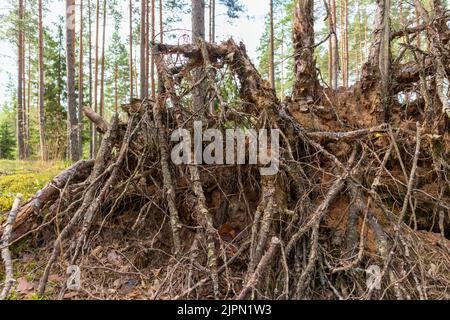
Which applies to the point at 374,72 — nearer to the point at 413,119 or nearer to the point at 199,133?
the point at 413,119

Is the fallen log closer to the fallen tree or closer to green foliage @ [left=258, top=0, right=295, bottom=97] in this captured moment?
the fallen tree

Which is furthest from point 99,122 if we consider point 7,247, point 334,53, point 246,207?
point 334,53

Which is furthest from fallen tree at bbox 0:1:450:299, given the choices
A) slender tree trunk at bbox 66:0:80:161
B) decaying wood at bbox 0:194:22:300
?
slender tree trunk at bbox 66:0:80:161

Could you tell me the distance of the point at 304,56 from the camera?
3.54m

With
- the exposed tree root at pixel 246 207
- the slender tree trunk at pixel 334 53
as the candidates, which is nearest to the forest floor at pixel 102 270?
the exposed tree root at pixel 246 207

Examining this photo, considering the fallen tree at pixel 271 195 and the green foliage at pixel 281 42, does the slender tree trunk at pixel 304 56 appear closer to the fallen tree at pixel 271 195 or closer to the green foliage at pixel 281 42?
the fallen tree at pixel 271 195

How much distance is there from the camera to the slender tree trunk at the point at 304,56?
3557 mm

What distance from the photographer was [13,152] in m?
20.9

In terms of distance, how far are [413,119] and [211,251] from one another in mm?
2806

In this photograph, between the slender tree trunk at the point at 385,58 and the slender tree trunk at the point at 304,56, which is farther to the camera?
the slender tree trunk at the point at 304,56

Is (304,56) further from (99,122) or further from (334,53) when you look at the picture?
(99,122)

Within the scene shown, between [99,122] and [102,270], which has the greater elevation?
[99,122]
